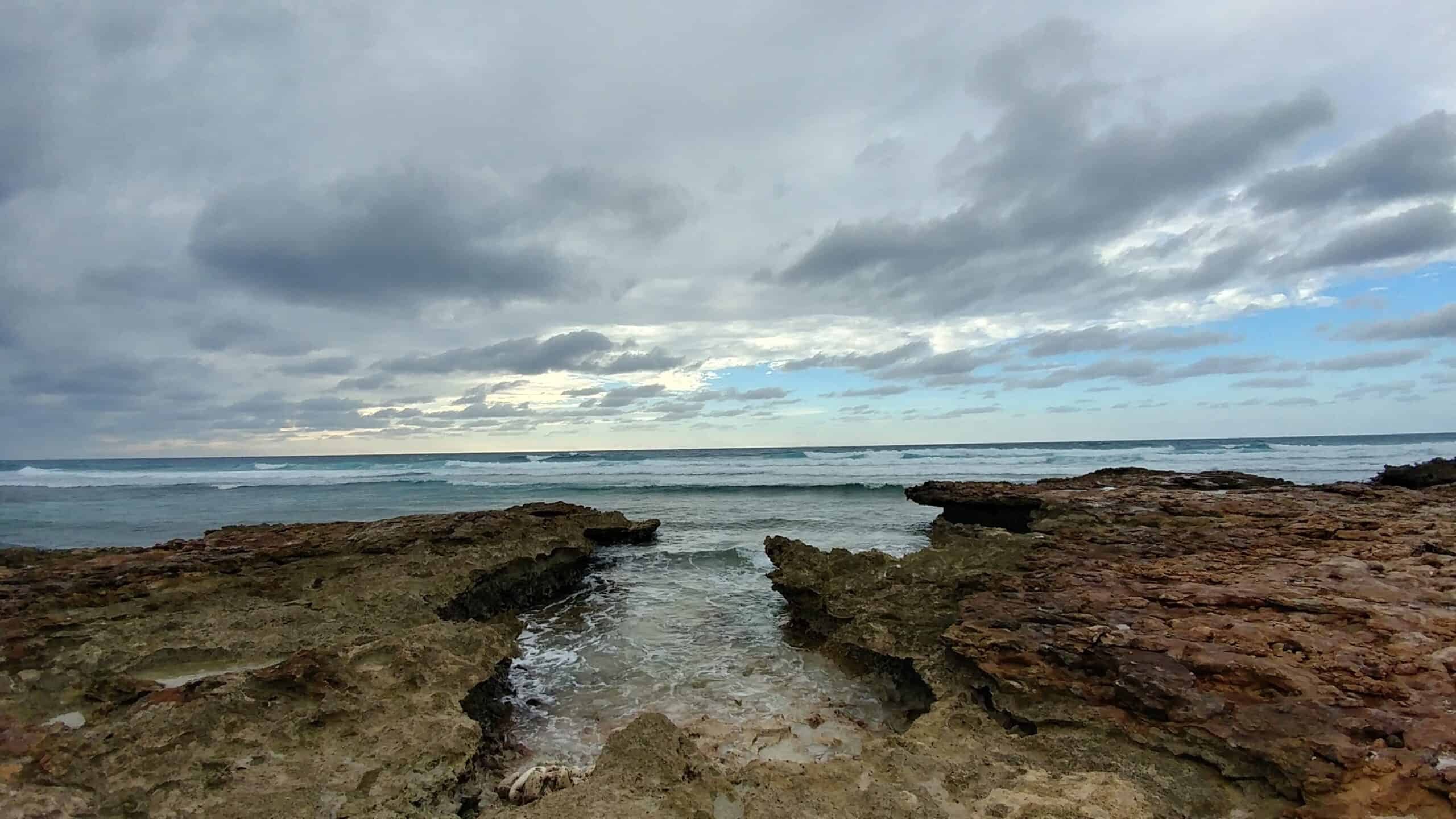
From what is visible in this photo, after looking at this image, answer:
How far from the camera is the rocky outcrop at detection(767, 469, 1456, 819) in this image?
3.38 m

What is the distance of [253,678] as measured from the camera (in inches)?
181

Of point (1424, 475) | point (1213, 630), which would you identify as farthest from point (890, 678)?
point (1424, 475)

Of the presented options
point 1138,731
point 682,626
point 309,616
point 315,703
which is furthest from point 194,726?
point 1138,731

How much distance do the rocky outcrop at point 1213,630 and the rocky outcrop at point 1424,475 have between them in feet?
21.0

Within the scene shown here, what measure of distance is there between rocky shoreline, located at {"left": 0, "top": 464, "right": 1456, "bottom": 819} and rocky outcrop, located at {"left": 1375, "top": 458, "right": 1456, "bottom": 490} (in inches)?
337

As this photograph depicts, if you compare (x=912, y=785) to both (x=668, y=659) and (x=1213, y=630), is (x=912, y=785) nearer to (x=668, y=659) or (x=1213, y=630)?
(x=1213, y=630)

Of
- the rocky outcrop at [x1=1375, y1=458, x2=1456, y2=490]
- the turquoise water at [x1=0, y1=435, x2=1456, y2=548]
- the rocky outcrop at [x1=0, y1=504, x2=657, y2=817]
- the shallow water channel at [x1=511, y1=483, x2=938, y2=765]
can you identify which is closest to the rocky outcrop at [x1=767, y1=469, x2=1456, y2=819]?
the shallow water channel at [x1=511, y1=483, x2=938, y2=765]

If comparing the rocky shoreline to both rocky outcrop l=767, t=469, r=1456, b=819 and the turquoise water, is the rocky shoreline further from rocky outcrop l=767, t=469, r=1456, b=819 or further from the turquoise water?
the turquoise water

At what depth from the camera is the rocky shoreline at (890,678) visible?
3396 mm

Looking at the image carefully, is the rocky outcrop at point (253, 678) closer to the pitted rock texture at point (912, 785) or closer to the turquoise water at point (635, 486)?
the pitted rock texture at point (912, 785)

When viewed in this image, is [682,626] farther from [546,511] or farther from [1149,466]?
[1149,466]

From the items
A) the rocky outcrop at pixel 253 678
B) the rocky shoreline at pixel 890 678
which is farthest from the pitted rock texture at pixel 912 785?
the rocky outcrop at pixel 253 678

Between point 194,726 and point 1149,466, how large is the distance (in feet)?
148

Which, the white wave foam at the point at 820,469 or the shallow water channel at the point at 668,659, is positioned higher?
the white wave foam at the point at 820,469
